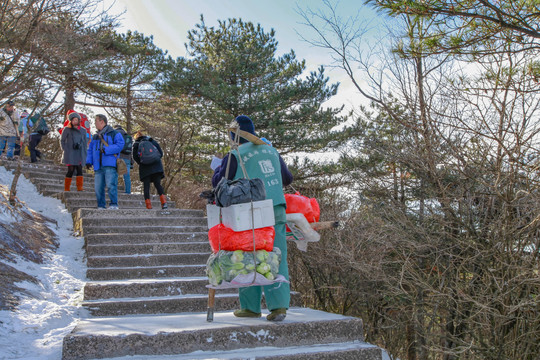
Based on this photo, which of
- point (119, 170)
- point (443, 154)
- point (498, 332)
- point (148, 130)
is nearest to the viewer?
point (498, 332)

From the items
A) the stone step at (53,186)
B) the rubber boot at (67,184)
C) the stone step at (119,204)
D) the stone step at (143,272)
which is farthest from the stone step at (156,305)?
the stone step at (53,186)

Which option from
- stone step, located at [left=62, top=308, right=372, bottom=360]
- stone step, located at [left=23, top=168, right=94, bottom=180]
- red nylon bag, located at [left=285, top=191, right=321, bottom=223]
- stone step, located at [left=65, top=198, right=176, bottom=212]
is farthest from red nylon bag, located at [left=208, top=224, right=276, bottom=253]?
stone step, located at [left=23, top=168, right=94, bottom=180]

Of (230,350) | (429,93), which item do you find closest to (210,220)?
(230,350)

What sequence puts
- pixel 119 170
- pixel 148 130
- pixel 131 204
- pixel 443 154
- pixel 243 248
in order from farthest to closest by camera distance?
pixel 148 130, pixel 131 204, pixel 119 170, pixel 443 154, pixel 243 248

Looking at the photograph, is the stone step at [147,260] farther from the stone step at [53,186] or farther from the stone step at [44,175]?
the stone step at [44,175]

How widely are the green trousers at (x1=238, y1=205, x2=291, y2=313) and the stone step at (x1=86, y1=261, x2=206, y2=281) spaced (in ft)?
6.63

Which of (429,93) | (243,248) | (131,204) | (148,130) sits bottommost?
(243,248)

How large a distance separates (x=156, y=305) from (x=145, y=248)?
185 centimetres

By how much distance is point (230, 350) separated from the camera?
11.6 feet

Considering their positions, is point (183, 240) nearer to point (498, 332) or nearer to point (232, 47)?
point (498, 332)

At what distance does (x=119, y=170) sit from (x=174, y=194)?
7.48m

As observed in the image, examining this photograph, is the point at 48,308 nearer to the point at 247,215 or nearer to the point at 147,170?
the point at 247,215

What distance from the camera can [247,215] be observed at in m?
3.45

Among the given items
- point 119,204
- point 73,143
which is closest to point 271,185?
point 119,204
